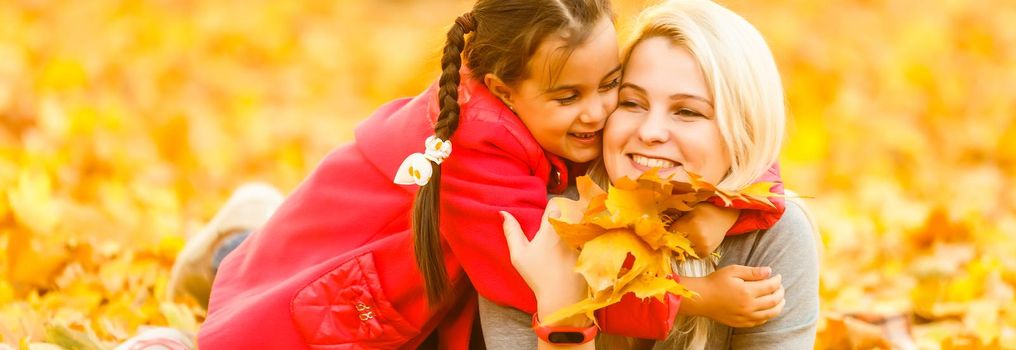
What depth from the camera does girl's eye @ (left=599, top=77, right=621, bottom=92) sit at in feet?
8.20

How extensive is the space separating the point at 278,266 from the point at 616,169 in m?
0.83

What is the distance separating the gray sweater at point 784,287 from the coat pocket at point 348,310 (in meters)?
0.22

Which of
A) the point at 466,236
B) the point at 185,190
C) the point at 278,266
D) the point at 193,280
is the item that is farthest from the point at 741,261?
the point at 185,190

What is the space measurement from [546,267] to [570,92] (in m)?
0.36

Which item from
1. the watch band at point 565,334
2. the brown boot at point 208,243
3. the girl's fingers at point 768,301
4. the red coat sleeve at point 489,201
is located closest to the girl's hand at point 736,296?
the girl's fingers at point 768,301

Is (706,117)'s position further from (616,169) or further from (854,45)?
(854,45)

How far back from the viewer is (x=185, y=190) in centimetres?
487

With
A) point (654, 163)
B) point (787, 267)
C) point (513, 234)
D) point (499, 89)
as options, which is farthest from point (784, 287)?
point (499, 89)

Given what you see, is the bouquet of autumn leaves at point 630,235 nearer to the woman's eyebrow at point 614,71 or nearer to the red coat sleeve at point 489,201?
the red coat sleeve at point 489,201

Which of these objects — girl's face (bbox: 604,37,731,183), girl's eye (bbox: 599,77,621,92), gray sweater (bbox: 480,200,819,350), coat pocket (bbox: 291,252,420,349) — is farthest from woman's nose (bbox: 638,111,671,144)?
coat pocket (bbox: 291,252,420,349)

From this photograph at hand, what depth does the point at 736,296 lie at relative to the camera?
2.45 meters

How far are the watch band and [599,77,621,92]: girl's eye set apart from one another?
49cm

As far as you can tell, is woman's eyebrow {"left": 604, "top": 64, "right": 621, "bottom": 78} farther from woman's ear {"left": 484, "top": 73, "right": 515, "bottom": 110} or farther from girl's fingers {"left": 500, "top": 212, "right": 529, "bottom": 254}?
girl's fingers {"left": 500, "top": 212, "right": 529, "bottom": 254}

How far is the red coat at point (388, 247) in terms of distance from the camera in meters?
2.44
